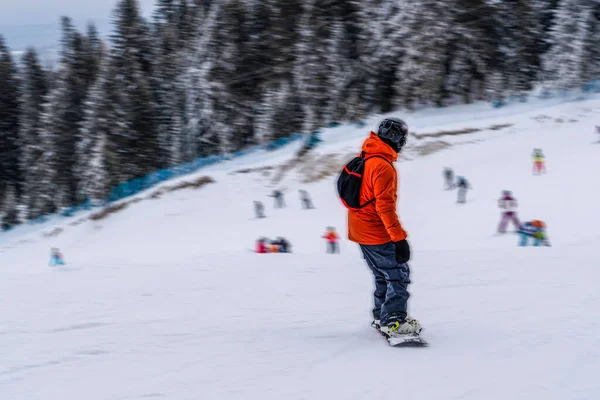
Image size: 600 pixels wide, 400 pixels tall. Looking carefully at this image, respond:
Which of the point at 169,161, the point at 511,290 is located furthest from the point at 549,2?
the point at 511,290

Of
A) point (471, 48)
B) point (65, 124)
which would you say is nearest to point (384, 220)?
point (471, 48)

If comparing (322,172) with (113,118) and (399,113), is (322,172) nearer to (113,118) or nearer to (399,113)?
(399,113)

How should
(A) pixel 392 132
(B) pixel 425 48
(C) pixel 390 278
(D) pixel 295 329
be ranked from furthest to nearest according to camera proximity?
1. (B) pixel 425 48
2. (D) pixel 295 329
3. (C) pixel 390 278
4. (A) pixel 392 132

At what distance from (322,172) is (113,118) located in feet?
52.6

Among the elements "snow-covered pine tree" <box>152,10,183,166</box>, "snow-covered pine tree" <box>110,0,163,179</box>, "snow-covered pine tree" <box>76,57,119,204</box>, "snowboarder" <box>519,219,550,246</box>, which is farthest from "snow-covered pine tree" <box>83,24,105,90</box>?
"snowboarder" <box>519,219,550,246</box>

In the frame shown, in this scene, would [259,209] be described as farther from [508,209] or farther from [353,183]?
[353,183]

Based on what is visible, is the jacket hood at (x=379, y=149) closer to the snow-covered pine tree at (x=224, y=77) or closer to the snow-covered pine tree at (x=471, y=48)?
the snow-covered pine tree at (x=471, y=48)

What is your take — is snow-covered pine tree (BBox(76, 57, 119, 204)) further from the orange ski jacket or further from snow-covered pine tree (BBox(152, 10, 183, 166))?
the orange ski jacket

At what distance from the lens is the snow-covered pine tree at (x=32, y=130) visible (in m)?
43.9

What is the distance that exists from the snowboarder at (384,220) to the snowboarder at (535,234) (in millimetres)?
10044

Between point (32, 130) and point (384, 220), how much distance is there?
48.3 m

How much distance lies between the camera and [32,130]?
46.8 metres

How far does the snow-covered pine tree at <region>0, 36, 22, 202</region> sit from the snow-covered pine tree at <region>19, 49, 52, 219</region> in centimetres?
139

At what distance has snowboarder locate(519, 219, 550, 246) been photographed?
44.6ft
